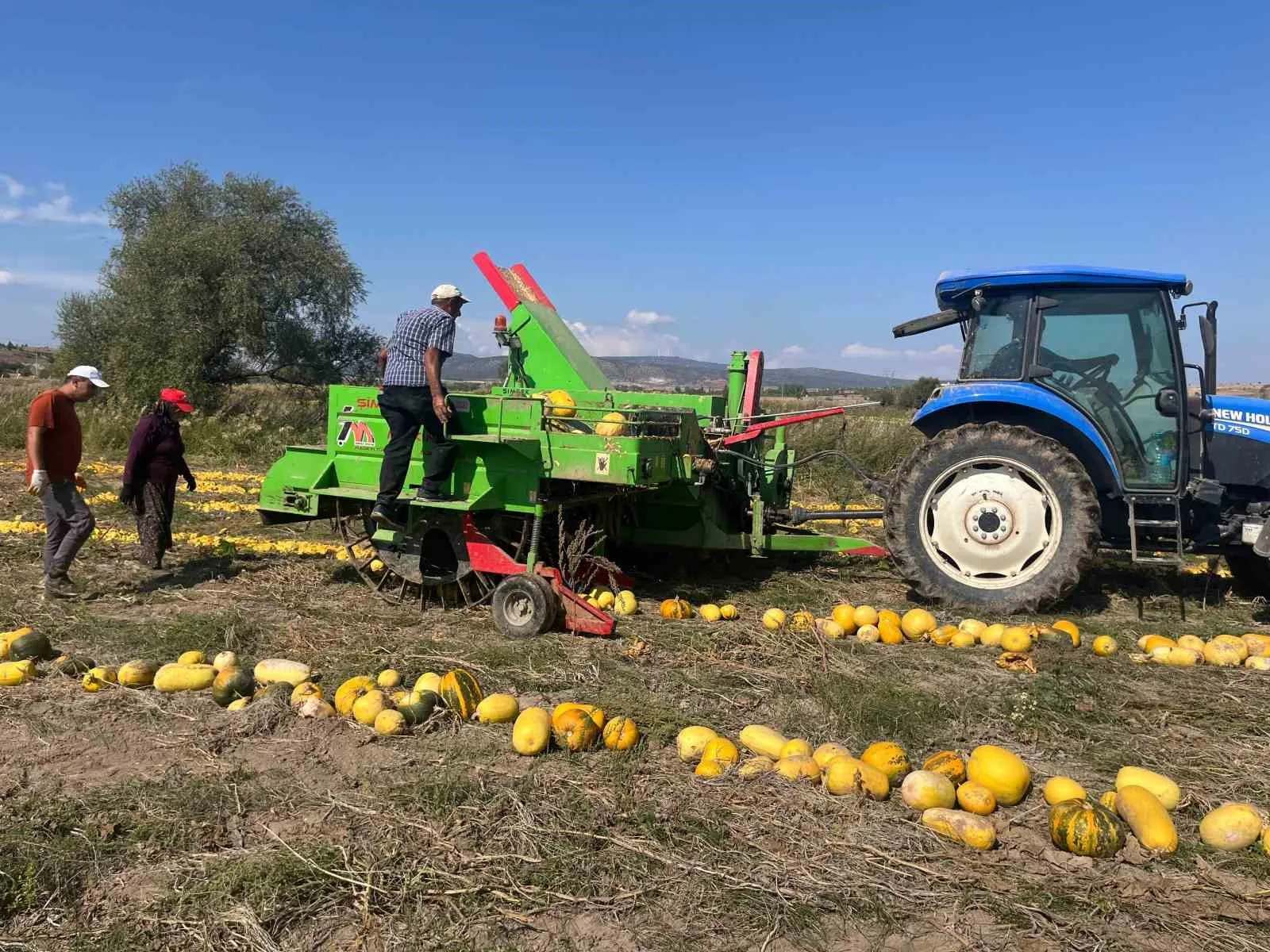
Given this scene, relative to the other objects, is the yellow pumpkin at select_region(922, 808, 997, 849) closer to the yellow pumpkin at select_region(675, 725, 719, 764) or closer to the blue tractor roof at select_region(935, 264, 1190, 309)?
the yellow pumpkin at select_region(675, 725, 719, 764)

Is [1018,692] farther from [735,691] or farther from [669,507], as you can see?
[669,507]

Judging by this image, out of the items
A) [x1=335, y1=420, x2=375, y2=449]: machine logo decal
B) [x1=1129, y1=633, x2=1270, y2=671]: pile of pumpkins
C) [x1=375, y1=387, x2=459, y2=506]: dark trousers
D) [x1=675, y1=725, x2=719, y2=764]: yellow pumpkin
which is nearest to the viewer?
[x1=675, y1=725, x2=719, y2=764]: yellow pumpkin

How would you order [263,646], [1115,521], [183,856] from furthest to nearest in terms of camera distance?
[1115,521] < [263,646] < [183,856]

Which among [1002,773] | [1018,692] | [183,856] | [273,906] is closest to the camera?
[273,906]

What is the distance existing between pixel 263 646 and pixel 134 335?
1920 centimetres

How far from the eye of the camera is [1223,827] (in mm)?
3424

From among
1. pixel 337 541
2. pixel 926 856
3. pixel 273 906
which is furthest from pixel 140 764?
pixel 337 541

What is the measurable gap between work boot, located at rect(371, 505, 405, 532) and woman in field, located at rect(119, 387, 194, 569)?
8.41ft

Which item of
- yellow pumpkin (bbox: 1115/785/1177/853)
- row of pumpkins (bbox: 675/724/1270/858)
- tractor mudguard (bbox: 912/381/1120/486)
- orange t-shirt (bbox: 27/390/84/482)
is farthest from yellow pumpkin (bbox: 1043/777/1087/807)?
orange t-shirt (bbox: 27/390/84/482)

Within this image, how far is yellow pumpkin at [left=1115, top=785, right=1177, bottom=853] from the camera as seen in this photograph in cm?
338

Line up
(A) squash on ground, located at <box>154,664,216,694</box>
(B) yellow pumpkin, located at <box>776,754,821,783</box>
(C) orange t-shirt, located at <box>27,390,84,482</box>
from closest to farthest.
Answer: (B) yellow pumpkin, located at <box>776,754,821,783</box>, (A) squash on ground, located at <box>154,664,216,694</box>, (C) orange t-shirt, located at <box>27,390,84,482</box>

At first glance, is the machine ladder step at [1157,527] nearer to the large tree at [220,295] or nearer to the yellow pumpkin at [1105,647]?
the yellow pumpkin at [1105,647]

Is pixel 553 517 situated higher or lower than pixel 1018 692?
higher

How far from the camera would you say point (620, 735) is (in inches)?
168
